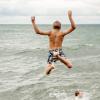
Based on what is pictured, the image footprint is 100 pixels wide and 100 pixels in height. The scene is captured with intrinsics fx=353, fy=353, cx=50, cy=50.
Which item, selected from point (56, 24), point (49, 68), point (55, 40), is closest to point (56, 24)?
point (56, 24)

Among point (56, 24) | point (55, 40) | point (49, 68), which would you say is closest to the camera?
point (56, 24)

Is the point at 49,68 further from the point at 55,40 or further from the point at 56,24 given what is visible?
the point at 56,24

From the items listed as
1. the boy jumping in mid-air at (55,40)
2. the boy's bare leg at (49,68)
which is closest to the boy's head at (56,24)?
the boy jumping in mid-air at (55,40)

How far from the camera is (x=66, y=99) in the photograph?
92.5ft

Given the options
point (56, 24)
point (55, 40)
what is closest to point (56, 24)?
point (56, 24)

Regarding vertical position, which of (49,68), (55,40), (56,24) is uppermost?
(56,24)

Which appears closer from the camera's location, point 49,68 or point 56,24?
point 56,24

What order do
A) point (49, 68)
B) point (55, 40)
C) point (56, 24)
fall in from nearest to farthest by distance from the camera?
point (56, 24) < point (55, 40) < point (49, 68)

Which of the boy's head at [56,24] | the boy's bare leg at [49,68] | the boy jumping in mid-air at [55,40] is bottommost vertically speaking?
the boy's bare leg at [49,68]

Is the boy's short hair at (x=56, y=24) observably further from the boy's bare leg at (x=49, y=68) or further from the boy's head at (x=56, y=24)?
the boy's bare leg at (x=49, y=68)

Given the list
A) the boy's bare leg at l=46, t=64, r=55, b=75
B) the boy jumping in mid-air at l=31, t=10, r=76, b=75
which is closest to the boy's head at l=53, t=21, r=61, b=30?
the boy jumping in mid-air at l=31, t=10, r=76, b=75

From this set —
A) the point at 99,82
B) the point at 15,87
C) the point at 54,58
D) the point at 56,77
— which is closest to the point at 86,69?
the point at 56,77

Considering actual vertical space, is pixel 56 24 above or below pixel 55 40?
above

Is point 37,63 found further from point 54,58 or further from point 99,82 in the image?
point 54,58
